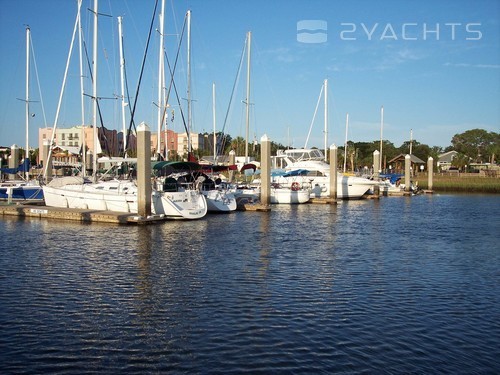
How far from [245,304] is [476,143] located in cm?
15145

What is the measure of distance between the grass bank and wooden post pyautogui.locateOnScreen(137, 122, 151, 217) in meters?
63.4

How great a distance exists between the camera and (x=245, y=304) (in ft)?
40.5

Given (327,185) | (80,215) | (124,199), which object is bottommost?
(80,215)

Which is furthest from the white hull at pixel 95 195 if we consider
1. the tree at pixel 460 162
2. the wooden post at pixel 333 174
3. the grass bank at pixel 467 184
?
the tree at pixel 460 162

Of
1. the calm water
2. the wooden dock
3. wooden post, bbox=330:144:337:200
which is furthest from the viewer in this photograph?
wooden post, bbox=330:144:337:200

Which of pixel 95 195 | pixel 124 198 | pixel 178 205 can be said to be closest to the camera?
pixel 178 205

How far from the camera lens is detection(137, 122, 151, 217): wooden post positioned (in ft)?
88.2

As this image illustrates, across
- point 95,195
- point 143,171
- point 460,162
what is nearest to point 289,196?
point 95,195

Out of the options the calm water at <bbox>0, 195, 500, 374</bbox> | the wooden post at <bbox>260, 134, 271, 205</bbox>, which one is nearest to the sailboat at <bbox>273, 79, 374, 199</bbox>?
the wooden post at <bbox>260, 134, 271, 205</bbox>

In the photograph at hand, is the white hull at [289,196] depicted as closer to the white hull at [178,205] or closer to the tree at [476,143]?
the white hull at [178,205]

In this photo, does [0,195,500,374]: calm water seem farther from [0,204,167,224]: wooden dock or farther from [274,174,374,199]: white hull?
[274,174,374,199]: white hull

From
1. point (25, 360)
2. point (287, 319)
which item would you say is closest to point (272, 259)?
point (287, 319)

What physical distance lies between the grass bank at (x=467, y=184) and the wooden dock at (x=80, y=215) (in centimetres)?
6212

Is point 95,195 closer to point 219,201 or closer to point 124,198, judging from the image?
point 124,198
